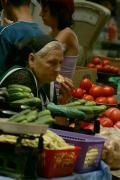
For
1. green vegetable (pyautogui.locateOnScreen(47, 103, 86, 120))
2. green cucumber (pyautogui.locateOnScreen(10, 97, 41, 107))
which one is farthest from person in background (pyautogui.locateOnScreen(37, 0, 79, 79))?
green cucumber (pyautogui.locateOnScreen(10, 97, 41, 107))

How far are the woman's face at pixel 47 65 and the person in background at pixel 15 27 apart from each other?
363 mm

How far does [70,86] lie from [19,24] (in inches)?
25.6

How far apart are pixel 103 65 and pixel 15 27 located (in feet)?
11.1

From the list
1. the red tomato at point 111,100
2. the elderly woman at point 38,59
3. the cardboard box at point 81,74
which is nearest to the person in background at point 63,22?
the red tomato at point 111,100

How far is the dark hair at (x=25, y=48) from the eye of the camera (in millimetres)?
3592

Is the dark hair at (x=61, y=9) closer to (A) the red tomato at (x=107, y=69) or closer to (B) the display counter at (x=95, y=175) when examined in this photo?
(B) the display counter at (x=95, y=175)

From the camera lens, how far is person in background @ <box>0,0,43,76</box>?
3.97m

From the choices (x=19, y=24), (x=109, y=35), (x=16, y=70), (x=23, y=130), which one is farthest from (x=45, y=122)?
(x=109, y=35)

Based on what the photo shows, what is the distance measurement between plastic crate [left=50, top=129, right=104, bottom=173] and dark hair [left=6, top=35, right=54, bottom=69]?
0.73 meters

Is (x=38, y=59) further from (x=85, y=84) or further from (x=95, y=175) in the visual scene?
(x=85, y=84)

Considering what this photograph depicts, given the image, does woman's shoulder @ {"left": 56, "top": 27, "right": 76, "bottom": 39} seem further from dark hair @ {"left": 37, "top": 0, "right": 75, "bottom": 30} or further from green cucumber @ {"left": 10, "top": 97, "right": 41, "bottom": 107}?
green cucumber @ {"left": 10, "top": 97, "right": 41, "bottom": 107}

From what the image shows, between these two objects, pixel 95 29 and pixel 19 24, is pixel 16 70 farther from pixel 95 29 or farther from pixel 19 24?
pixel 95 29

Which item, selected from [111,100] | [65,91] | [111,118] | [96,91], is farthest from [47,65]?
[96,91]

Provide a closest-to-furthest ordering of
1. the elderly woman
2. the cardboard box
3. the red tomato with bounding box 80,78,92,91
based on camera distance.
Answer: the elderly woman, the red tomato with bounding box 80,78,92,91, the cardboard box
